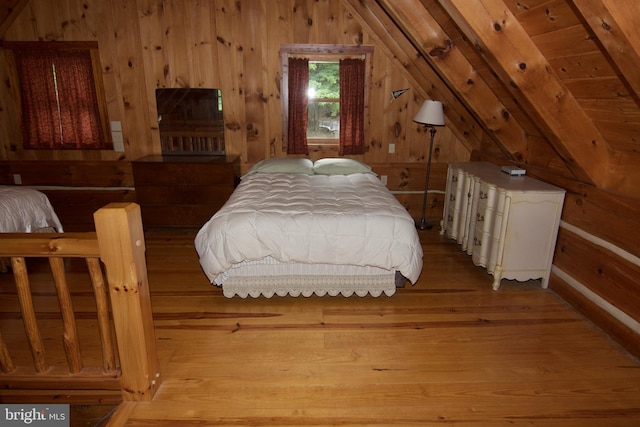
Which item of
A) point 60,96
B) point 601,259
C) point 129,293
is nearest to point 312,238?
point 129,293

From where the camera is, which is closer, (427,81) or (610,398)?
(610,398)

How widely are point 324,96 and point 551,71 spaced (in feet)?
8.20

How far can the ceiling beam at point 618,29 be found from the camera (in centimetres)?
154

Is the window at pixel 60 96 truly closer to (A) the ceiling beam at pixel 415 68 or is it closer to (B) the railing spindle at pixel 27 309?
(A) the ceiling beam at pixel 415 68

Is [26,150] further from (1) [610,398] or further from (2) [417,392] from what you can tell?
(1) [610,398]

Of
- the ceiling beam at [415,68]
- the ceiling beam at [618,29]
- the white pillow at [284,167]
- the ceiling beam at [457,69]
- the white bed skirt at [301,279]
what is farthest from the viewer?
the white pillow at [284,167]

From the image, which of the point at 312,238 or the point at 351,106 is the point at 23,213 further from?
the point at 351,106

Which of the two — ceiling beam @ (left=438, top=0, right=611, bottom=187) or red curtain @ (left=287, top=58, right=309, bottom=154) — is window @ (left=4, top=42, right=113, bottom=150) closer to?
red curtain @ (left=287, top=58, right=309, bottom=154)

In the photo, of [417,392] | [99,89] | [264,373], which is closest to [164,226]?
[99,89]

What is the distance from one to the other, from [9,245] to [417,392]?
1.88 metres

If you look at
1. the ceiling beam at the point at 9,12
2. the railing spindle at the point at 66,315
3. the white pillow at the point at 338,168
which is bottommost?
the railing spindle at the point at 66,315

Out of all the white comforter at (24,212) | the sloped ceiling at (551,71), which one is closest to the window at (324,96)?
the sloped ceiling at (551,71)

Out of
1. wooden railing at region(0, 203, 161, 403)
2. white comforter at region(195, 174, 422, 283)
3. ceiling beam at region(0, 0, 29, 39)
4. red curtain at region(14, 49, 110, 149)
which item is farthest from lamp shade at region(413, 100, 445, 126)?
ceiling beam at region(0, 0, 29, 39)

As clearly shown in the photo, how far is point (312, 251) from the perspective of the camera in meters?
2.63
